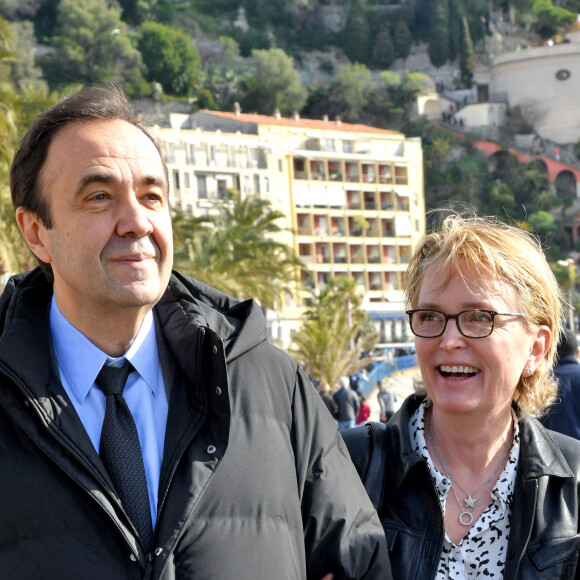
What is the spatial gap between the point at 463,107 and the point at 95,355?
125 m

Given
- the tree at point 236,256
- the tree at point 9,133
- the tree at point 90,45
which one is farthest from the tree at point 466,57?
the tree at point 9,133

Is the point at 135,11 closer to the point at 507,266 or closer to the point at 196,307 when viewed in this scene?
the point at 507,266

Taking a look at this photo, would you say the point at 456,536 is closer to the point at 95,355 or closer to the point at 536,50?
the point at 95,355

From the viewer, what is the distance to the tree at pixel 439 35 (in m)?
139

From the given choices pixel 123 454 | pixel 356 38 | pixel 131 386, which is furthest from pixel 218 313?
pixel 356 38

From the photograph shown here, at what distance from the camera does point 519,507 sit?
3670 millimetres

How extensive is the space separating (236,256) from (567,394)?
3194cm

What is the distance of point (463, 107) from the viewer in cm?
12594

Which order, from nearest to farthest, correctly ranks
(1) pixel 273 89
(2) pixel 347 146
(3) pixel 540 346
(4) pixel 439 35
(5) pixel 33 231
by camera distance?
1. (5) pixel 33 231
2. (3) pixel 540 346
3. (2) pixel 347 146
4. (1) pixel 273 89
5. (4) pixel 439 35

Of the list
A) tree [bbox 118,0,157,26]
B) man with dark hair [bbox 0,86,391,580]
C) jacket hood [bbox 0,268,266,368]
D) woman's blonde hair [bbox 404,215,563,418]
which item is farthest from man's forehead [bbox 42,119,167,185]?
tree [bbox 118,0,157,26]

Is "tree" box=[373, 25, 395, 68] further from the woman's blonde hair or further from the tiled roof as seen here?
the woman's blonde hair

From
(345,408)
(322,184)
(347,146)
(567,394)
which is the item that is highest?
(347,146)

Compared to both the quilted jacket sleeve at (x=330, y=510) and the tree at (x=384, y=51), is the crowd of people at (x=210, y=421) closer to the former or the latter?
the quilted jacket sleeve at (x=330, y=510)

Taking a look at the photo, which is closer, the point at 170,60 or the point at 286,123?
the point at 286,123
